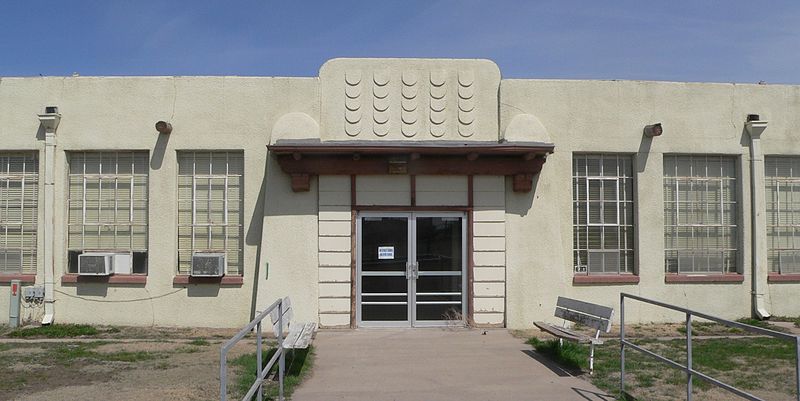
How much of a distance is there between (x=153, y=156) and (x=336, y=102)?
11.7ft

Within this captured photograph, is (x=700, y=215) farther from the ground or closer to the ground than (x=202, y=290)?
farther from the ground

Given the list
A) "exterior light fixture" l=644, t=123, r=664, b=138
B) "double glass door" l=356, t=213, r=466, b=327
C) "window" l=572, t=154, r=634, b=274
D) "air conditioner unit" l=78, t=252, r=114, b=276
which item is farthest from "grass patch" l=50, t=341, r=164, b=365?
"exterior light fixture" l=644, t=123, r=664, b=138

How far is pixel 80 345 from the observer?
412 inches

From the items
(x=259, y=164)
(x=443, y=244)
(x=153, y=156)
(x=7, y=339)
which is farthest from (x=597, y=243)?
(x=7, y=339)

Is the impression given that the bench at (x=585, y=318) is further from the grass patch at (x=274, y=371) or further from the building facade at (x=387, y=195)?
the grass patch at (x=274, y=371)

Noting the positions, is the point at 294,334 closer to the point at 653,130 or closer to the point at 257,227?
the point at 257,227

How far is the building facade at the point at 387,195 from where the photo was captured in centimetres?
1177

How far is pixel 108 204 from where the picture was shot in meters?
12.5

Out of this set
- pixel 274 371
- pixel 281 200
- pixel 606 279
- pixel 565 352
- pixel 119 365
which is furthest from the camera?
pixel 606 279

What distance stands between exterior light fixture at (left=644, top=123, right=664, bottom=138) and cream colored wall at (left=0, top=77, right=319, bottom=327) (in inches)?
247

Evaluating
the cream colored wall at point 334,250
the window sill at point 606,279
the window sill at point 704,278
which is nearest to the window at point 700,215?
the window sill at point 704,278

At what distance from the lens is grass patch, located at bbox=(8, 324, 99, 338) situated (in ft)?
37.3

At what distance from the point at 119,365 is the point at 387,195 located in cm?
517

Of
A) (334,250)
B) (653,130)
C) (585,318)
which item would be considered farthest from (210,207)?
(653,130)
